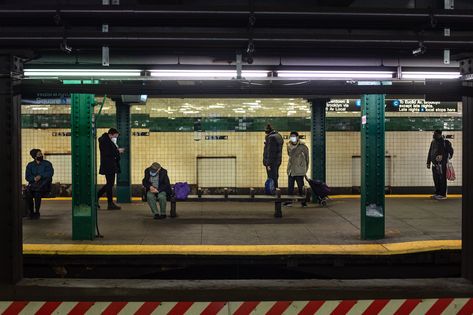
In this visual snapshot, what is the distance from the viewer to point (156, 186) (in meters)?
8.83

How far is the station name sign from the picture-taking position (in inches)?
464

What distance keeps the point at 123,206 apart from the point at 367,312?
781 cm

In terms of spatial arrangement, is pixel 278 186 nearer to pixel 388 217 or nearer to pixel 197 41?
pixel 388 217

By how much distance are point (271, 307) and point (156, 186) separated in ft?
19.0

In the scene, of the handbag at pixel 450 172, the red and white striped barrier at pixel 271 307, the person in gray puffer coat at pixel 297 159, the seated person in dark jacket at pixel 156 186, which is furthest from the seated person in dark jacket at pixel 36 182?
the handbag at pixel 450 172

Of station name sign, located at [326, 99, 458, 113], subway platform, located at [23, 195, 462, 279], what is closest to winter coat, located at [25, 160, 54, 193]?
subway platform, located at [23, 195, 462, 279]

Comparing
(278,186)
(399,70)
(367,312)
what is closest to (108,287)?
(367,312)

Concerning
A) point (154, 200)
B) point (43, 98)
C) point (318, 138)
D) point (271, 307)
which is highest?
point (43, 98)

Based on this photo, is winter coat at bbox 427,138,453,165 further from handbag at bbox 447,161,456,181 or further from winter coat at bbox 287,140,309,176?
winter coat at bbox 287,140,309,176

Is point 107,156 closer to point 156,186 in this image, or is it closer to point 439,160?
point 156,186

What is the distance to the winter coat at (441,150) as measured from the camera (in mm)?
11023

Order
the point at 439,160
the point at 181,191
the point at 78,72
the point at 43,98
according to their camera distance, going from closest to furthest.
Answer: the point at 43,98
the point at 78,72
the point at 181,191
the point at 439,160

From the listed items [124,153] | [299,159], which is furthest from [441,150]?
[124,153]

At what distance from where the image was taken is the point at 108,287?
3660 mm
